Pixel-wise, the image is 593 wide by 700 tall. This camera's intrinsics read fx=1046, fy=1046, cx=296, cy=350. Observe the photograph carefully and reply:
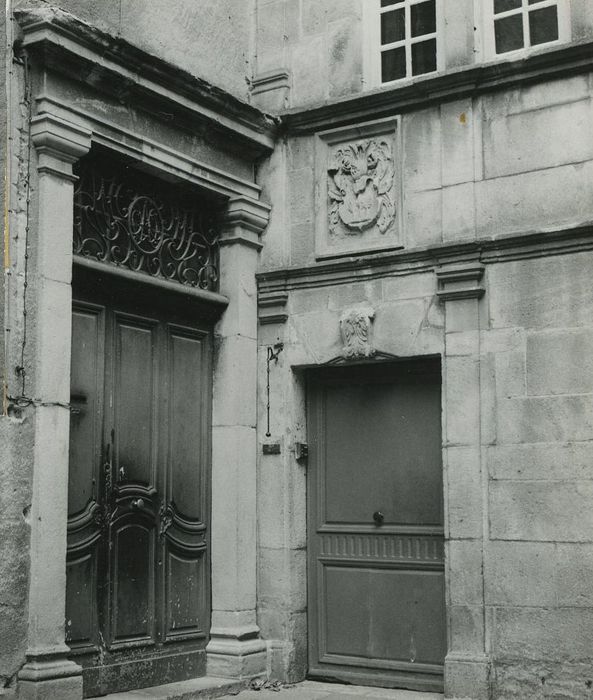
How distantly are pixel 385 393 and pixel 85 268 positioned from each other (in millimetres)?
2387

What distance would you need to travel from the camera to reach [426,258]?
740 centimetres

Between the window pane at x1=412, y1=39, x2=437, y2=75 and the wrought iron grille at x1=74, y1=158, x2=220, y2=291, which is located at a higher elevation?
the window pane at x1=412, y1=39, x2=437, y2=75

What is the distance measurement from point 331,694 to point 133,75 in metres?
4.46

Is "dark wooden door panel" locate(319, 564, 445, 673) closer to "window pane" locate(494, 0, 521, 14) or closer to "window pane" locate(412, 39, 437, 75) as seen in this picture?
"window pane" locate(412, 39, 437, 75)

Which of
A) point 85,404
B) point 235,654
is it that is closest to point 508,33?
point 85,404

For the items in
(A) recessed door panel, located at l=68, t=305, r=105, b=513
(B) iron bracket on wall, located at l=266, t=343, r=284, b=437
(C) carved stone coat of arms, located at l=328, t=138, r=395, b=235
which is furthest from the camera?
(B) iron bracket on wall, located at l=266, t=343, r=284, b=437

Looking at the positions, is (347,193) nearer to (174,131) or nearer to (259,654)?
(174,131)

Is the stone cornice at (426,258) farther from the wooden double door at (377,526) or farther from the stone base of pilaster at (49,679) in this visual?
the stone base of pilaster at (49,679)

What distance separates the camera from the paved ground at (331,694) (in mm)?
7195

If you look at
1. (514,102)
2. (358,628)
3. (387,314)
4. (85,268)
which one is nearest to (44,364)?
(85,268)

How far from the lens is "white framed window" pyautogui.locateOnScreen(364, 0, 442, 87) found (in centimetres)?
770

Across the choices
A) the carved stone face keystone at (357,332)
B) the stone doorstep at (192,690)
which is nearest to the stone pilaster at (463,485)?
the carved stone face keystone at (357,332)

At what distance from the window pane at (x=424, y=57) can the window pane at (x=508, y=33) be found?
1.56 feet

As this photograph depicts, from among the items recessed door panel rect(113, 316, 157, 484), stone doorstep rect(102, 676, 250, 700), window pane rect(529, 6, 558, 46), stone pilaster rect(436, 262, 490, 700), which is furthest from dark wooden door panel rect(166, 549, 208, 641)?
window pane rect(529, 6, 558, 46)
